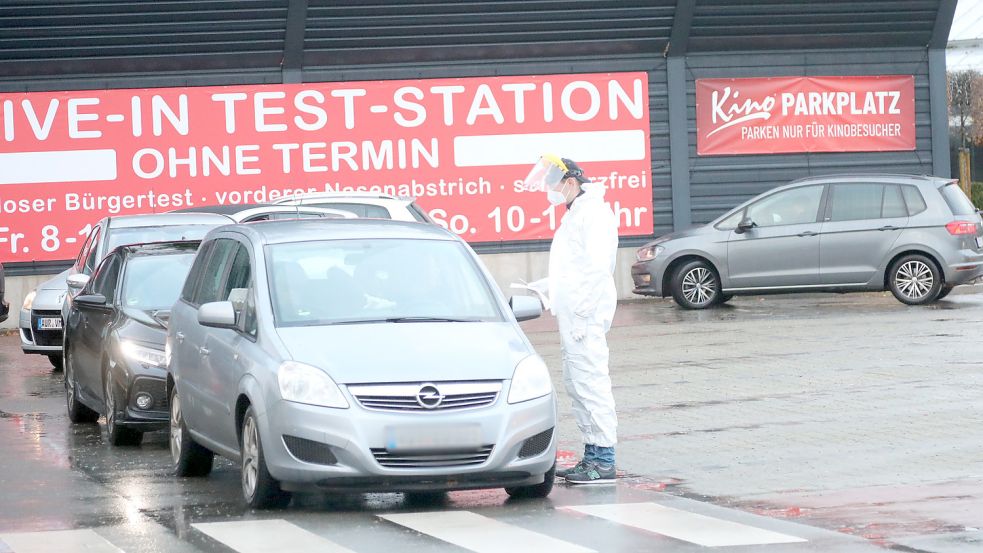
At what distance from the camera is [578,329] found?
30.6ft

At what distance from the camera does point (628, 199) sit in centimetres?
2473

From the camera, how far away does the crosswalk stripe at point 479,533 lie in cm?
730

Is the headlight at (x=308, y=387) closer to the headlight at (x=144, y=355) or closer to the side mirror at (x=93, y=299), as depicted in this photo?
the headlight at (x=144, y=355)

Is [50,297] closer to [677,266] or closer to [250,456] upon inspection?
[677,266]

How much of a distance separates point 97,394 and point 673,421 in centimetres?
439

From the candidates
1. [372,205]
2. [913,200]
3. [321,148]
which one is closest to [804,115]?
[913,200]

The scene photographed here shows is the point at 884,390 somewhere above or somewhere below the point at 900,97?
below

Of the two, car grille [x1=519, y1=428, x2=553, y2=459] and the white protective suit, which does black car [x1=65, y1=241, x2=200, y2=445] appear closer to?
the white protective suit

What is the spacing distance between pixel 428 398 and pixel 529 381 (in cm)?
65

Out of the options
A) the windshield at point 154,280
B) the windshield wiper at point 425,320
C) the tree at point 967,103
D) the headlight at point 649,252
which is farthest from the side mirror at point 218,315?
the tree at point 967,103

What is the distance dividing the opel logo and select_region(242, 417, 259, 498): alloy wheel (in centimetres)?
93

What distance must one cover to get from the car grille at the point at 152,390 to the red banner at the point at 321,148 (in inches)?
503

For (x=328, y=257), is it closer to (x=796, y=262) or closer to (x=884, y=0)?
(x=796, y=262)

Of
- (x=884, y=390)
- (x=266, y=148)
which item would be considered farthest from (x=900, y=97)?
(x=884, y=390)
